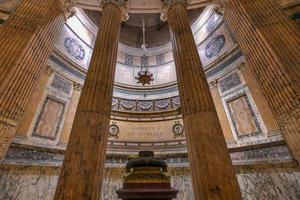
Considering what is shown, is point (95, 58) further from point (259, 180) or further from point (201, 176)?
point (259, 180)

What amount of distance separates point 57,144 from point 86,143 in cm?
426

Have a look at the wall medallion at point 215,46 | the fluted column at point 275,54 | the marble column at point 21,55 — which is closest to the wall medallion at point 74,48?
the marble column at point 21,55

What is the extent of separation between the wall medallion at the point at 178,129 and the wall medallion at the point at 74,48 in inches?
223

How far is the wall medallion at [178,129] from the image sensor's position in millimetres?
7785

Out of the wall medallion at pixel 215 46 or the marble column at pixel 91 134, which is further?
A: the wall medallion at pixel 215 46

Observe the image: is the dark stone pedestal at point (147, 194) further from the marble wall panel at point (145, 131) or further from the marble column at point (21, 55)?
the marble wall panel at point (145, 131)

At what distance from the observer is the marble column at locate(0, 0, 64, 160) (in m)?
3.51

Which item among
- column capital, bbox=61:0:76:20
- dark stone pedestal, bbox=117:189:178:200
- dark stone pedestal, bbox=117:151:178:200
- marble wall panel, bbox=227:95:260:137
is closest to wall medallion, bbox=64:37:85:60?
column capital, bbox=61:0:76:20

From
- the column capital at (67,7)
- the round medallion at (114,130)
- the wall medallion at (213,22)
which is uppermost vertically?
the wall medallion at (213,22)

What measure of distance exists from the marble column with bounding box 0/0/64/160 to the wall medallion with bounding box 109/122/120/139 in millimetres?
4100

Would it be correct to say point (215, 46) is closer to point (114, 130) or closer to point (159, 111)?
point (159, 111)

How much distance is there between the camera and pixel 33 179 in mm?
3854

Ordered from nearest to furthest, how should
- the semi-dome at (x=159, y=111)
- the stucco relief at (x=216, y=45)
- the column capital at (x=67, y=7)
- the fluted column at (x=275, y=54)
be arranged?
the semi-dome at (x=159, y=111) → the fluted column at (x=275, y=54) → the column capital at (x=67, y=7) → the stucco relief at (x=216, y=45)

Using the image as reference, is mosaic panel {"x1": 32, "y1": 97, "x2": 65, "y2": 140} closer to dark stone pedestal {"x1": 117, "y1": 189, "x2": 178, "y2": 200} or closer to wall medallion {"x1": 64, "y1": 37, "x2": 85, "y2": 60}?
wall medallion {"x1": 64, "y1": 37, "x2": 85, "y2": 60}
